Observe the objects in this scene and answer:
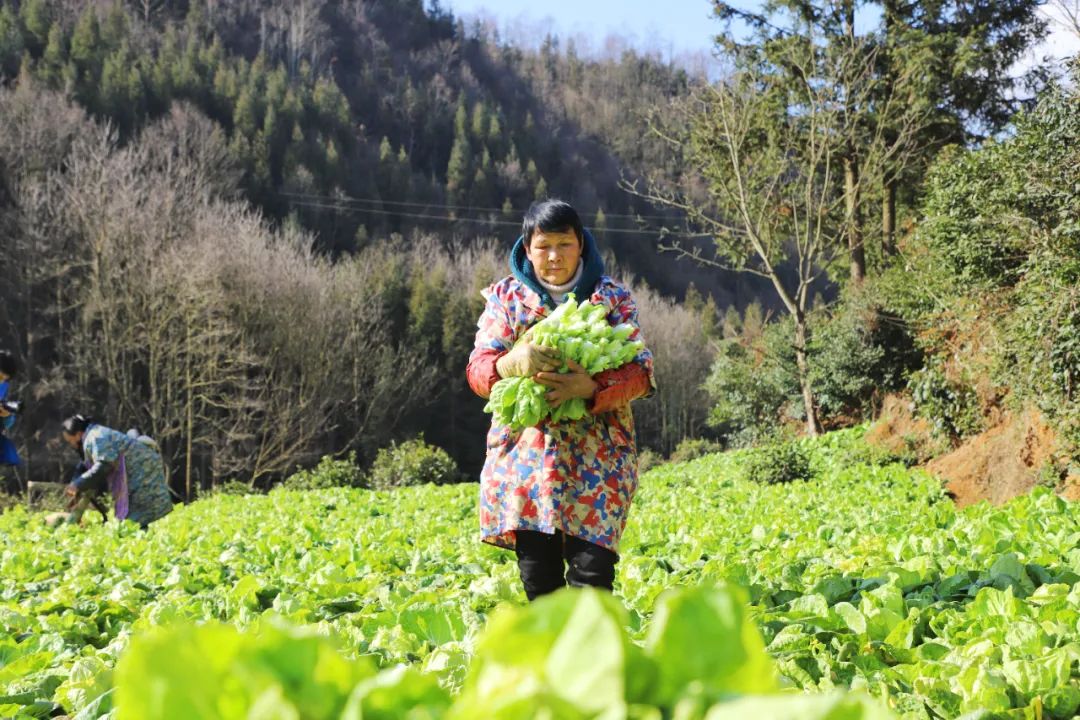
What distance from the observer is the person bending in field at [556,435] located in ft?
10.00

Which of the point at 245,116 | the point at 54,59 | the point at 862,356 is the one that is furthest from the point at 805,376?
the point at 245,116

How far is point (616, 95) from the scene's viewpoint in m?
78.1

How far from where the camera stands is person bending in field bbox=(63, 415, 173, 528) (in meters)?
8.35

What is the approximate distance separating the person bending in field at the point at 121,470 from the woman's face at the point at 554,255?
266 inches

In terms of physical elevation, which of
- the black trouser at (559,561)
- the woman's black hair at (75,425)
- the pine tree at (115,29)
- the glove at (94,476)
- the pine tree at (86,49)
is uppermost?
the pine tree at (115,29)

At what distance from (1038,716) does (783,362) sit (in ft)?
57.8

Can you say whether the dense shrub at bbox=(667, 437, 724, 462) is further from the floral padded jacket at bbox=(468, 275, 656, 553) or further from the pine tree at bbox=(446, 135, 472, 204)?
the pine tree at bbox=(446, 135, 472, 204)

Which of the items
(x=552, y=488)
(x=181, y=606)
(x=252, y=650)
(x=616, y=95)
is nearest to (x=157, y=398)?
(x=181, y=606)

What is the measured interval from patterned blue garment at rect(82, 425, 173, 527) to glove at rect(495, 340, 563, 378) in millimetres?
6802

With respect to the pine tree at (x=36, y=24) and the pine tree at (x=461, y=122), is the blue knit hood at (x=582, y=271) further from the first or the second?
the pine tree at (x=461, y=122)

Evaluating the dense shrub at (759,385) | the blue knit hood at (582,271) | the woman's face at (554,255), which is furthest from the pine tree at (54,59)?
the woman's face at (554,255)

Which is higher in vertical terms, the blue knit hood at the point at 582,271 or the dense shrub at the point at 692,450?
the blue knit hood at the point at 582,271

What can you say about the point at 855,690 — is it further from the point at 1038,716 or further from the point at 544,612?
the point at 544,612

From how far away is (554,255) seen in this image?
319cm
